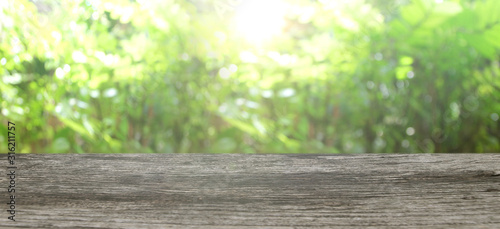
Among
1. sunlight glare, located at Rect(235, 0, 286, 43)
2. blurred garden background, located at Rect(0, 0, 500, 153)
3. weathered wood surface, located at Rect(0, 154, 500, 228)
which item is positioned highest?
sunlight glare, located at Rect(235, 0, 286, 43)

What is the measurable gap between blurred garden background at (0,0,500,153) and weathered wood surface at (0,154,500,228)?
0.03m

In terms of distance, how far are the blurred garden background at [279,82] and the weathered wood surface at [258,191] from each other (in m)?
0.03

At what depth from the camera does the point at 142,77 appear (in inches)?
33.4

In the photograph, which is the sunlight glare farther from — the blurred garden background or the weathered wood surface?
the weathered wood surface

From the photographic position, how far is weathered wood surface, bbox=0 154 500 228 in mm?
752

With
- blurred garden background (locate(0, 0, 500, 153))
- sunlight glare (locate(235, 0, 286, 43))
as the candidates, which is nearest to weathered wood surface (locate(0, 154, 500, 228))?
blurred garden background (locate(0, 0, 500, 153))

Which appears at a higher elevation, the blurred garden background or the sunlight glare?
the sunlight glare

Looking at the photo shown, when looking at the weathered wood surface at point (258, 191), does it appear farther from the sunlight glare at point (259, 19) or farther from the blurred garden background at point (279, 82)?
the sunlight glare at point (259, 19)

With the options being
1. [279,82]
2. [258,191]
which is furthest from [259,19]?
[258,191]

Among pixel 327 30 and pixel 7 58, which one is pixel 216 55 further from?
pixel 7 58

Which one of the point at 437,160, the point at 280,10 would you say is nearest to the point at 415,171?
the point at 437,160

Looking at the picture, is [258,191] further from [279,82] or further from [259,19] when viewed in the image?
[259,19]

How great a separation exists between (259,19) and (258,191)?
41cm

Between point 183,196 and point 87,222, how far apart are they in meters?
0.21
